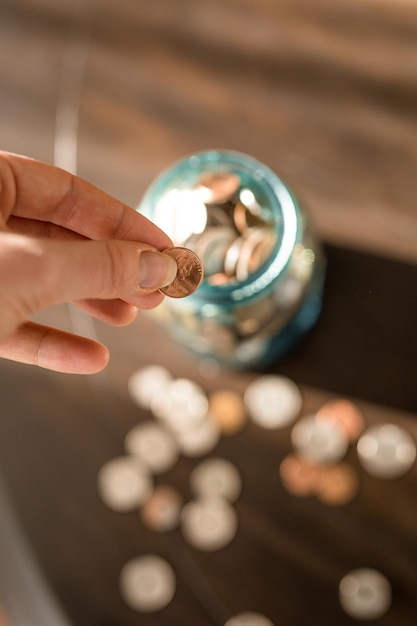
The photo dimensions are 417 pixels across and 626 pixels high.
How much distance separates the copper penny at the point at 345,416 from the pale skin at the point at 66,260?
0.66ft

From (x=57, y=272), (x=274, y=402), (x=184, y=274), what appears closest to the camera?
(x=57, y=272)

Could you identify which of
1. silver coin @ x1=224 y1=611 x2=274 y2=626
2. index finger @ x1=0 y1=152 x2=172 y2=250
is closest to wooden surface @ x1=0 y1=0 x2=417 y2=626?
silver coin @ x1=224 y1=611 x2=274 y2=626

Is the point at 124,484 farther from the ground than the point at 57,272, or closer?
closer

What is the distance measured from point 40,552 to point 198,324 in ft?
0.93

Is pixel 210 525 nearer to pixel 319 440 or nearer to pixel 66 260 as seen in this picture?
pixel 319 440

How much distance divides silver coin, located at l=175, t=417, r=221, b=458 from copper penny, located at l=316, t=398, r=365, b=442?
106 millimetres

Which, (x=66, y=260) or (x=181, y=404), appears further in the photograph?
(x=181, y=404)

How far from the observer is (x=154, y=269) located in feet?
1.98

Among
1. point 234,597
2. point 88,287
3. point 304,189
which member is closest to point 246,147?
point 304,189

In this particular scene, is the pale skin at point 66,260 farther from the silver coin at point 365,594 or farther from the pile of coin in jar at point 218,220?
the silver coin at point 365,594

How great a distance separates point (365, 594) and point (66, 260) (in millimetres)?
408

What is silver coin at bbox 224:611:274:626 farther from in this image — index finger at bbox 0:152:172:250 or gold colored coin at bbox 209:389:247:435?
index finger at bbox 0:152:172:250

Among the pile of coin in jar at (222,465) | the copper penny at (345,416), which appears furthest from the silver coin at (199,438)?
the copper penny at (345,416)

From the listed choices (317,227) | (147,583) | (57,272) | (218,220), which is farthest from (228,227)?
(147,583)
